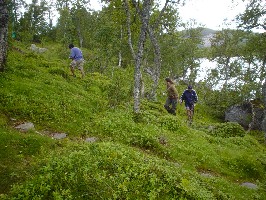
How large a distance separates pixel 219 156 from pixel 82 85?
1053cm

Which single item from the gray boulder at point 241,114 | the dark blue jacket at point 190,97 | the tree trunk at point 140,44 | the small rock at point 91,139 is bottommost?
the gray boulder at point 241,114

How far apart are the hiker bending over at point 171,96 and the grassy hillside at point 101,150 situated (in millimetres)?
1546

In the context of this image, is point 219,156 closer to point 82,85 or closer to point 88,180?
point 88,180

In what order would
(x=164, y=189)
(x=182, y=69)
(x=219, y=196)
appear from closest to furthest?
(x=164, y=189), (x=219, y=196), (x=182, y=69)

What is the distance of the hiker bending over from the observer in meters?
20.7

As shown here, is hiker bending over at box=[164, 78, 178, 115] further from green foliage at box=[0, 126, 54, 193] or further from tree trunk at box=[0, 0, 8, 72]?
green foliage at box=[0, 126, 54, 193]

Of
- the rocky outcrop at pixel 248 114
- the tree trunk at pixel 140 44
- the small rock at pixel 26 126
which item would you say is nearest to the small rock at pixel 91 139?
the small rock at pixel 26 126

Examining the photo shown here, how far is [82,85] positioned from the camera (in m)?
19.8

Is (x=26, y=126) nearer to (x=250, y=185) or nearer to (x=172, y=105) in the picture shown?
(x=250, y=185)

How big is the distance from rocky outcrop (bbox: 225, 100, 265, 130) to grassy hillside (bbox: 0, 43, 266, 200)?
11.0 metres

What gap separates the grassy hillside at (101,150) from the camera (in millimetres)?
8000

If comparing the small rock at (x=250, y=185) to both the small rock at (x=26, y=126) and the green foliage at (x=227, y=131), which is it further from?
the small rock at (x=26, y=126)

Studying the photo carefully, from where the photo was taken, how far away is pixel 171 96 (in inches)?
834

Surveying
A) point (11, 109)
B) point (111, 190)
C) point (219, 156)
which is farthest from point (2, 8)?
point (219, 156)
